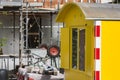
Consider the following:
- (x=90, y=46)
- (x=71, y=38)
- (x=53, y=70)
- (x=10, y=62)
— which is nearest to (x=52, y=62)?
(x=10, y=62)

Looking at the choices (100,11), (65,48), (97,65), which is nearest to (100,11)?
(100,11)

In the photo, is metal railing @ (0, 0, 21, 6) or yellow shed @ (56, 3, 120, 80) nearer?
yellow shed @ (56, 3, 120, 80)

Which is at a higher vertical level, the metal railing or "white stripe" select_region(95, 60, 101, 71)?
the metal railing

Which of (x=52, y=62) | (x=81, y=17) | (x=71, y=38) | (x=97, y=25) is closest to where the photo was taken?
(x=97, y=25)

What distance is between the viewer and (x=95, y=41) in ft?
24.3

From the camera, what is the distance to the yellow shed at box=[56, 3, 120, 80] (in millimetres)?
7414

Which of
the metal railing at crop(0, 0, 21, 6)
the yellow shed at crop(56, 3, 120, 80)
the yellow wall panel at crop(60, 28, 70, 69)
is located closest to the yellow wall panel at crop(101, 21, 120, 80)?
the yellow shed at crop(56, 3, 120, 80)

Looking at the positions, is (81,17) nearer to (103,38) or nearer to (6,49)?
(103,38)

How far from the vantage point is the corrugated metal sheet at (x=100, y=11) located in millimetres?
7430

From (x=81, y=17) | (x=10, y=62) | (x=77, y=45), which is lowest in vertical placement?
(x=10, y=62)

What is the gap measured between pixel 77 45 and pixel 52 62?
1126 cm

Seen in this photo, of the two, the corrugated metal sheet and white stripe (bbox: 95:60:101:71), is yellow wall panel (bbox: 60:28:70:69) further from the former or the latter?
white stripe (bbox: 95:60:101:71)

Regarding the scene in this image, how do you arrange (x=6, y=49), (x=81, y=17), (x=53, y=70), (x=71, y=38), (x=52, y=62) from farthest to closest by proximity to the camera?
(x=6, y=49), (x=52, y=62), (x=53, y=70), (x=71, y=38), (x=81, y=17)

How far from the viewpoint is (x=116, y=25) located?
7.43m
